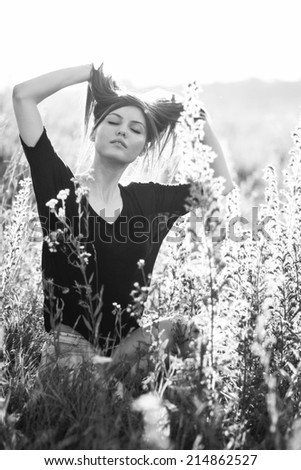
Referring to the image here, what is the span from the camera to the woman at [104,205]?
4223 mm

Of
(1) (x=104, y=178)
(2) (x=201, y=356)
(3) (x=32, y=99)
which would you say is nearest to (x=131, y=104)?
(1) (x=104, y=178)

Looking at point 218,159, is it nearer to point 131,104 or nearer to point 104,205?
point 131,104

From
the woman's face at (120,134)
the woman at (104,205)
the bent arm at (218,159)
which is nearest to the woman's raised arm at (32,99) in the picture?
the woman at (104,205)

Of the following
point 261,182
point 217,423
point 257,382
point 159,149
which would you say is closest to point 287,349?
point 257,382

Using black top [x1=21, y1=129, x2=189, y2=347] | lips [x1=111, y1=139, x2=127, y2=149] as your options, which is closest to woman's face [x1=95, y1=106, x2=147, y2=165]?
lips [x1=111, y1=139, x2=127, y2=149]

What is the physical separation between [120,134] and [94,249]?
870mm

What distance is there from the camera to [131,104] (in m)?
4.56

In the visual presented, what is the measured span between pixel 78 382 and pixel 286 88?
3707 millimetres

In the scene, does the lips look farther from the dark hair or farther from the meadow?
the meadow

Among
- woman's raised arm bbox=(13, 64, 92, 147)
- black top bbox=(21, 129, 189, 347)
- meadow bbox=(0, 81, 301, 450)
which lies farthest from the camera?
black top bbox=(21, 129, 189, 347)

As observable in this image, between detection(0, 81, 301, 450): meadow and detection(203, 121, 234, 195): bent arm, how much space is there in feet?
1.62

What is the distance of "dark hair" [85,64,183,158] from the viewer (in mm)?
4551

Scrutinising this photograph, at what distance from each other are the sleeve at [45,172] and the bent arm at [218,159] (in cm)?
100

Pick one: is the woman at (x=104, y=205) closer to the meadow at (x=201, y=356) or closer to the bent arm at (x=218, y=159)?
the bent arm at (x=218, y=159)
